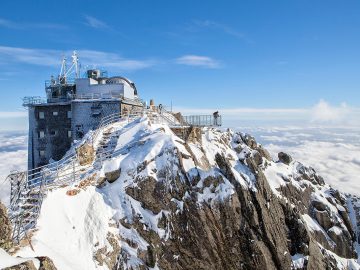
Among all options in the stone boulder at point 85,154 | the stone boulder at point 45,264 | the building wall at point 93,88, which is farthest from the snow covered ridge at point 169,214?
the building wall at point 93,88

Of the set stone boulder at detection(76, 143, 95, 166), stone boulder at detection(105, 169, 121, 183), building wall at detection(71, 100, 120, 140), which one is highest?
building wall at detection(71, 100, 120, 140)

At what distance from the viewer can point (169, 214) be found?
30.3 metres

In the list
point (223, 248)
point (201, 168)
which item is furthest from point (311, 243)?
point (201, 168)

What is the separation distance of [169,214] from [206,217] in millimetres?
3606

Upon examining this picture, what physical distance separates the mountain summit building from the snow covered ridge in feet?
20.6

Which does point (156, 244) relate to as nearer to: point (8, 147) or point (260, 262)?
point (260, 262)

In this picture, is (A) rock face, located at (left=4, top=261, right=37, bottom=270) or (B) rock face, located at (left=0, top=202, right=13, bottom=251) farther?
(B) rock face, located at (left=0, top=202, right=13, bottom=251)

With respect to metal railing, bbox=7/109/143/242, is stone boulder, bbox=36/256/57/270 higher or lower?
lower

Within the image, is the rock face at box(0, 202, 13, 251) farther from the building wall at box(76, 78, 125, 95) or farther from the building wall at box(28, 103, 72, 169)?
the building wall at box(76, 78, 125, 95)

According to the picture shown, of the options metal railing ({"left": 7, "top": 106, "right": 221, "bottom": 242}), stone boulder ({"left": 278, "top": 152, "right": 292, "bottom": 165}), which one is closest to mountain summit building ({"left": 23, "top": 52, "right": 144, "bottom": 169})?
metal railing ({"left": 7, "top": 106, "right": 221, "bottom": 242})

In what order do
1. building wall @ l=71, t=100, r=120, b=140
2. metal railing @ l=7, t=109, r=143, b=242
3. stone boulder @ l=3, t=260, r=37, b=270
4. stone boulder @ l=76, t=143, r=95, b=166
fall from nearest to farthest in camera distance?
stone boulder @ l=3, t=260, r=37, b=270
metal railing @ l=7, t=109, r=143, b=242
stone boulder @ l=76, t=143, r=95, b=166
building wall @ l=71, t=100, r=120, b=140

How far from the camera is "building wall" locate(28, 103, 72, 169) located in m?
49.6

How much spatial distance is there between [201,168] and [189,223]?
5.92 meters

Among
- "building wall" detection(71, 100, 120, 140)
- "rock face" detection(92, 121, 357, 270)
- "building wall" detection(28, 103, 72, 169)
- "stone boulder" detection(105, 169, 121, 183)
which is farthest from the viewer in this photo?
"building wall" detection(28, 103, 72, 169)
